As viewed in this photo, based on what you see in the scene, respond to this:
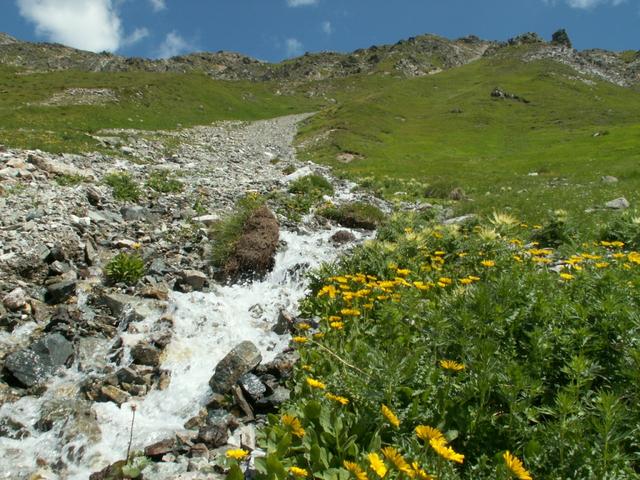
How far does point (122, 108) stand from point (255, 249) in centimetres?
4961

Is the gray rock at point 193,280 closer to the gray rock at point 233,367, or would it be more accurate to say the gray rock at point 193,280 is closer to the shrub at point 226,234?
the shrub at point 226,234

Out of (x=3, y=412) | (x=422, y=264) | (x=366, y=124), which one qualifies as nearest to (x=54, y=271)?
(x=3, y=412)

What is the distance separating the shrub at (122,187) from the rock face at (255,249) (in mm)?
5506

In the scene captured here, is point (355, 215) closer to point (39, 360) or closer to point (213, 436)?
point (39, 360)

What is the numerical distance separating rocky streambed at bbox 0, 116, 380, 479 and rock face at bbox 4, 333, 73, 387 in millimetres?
19

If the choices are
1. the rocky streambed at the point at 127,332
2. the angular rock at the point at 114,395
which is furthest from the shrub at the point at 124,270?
the angular rock at the point at 114,395

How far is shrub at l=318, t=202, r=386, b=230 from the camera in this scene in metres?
16.2

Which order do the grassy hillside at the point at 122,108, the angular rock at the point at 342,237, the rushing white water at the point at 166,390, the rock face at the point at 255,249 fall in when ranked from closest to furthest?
the rushing white water at the point at 166,390, the rock face at the point at 255,249, the angular rock at the point at 342,237, the grassy hillside at the point at 122,108

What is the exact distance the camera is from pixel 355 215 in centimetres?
1636

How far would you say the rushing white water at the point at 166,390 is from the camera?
5953 mm

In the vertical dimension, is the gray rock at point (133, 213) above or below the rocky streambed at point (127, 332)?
above

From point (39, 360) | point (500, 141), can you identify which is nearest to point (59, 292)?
point (39, 360)

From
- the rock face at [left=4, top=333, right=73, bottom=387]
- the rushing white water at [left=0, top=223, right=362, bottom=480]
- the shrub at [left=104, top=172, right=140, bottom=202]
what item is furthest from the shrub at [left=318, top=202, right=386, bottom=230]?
the rock face at [left=4, top=333, right=73, bottom=387]

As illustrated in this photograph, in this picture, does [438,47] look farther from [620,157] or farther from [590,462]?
[590,462]
